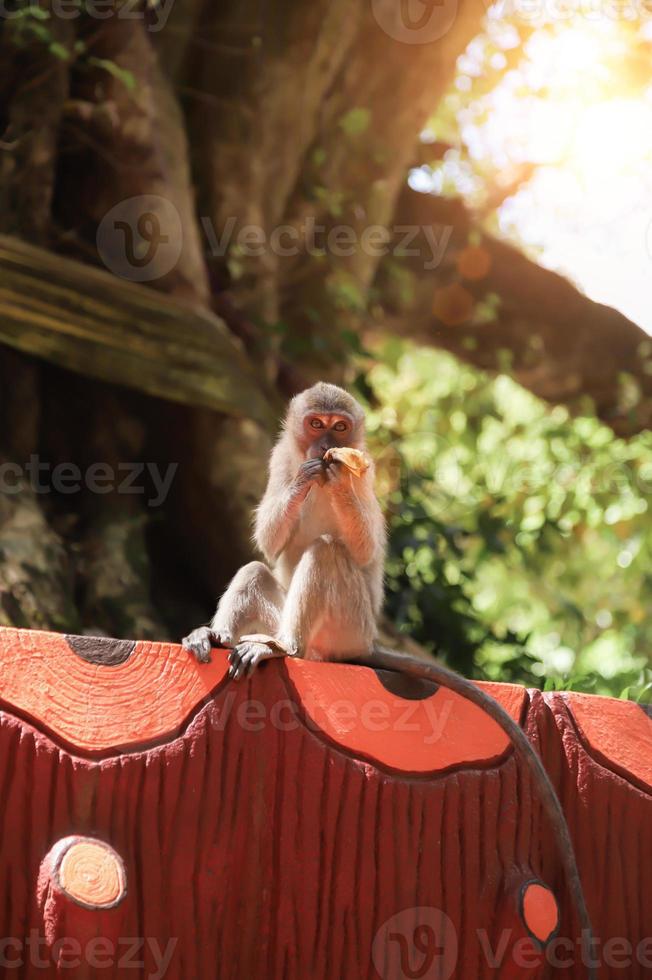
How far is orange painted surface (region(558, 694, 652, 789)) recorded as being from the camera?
3.38 metres

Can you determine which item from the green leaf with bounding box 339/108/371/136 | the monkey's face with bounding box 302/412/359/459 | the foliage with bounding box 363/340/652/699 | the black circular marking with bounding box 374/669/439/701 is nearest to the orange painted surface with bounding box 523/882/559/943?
the black circular marking with bounding box 374/669/439/701

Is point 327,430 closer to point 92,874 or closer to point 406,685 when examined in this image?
point 406,685

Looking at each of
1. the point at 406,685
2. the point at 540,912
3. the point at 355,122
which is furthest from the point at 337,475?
the point at 355,122

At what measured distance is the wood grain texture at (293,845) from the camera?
280 centimetres

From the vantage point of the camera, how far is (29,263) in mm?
5160

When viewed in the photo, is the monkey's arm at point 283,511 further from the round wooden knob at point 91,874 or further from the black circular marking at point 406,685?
the round wooden knob at point 91,874

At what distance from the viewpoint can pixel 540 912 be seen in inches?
120

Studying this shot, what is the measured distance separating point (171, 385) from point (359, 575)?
83.0 inches

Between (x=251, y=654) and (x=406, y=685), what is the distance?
483mm

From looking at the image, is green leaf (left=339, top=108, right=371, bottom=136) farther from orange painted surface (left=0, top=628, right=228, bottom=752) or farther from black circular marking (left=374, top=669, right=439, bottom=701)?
orange painted surface (left=0, top=628, right=228, bottom=752)

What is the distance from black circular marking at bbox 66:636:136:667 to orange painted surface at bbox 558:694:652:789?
1.34m

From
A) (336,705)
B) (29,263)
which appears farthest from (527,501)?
(336,705)

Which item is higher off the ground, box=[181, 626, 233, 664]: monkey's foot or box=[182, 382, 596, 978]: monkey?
box=[182, 382, 596, 978]: monkey

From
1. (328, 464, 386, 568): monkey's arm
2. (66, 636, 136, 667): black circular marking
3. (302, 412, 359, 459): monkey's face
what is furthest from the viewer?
(302, 412, 359, 459): monkey's face
